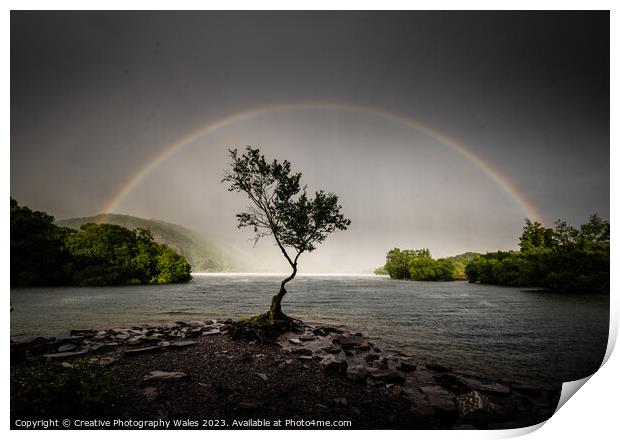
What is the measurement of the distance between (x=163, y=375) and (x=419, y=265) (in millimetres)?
78546

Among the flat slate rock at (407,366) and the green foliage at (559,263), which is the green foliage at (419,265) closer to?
the green foliage at (559,263)

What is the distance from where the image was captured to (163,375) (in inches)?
314

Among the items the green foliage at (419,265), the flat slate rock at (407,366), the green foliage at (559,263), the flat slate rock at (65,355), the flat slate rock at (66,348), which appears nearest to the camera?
the flat slate rock at (65,355)

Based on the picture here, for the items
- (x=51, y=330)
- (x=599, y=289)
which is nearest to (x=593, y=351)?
(x=51, y=330)

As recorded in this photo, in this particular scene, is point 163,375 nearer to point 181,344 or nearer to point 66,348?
point 181,344

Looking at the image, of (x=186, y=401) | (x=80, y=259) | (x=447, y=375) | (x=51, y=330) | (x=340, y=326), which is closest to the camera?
(x=186, y=401)

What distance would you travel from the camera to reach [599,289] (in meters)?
37.9

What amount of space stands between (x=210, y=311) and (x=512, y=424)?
62.7 ft

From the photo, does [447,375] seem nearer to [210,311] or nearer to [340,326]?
[340,326]

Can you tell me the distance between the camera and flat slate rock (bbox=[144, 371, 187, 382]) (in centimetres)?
783

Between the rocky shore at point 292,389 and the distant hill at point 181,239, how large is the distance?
38.0 m

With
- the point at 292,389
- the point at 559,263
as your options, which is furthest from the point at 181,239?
the point at 559,263

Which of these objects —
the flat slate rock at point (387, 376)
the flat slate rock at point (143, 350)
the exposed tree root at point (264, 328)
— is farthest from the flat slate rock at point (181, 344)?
the flat slate rock at point (387, 376)

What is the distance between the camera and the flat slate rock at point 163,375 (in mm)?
7832
